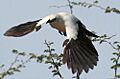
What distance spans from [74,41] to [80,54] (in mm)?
105

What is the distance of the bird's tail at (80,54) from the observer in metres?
4.41

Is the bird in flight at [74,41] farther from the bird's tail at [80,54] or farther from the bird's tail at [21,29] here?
the bird's tail at [21,29]

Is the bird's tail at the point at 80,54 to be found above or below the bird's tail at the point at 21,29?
below

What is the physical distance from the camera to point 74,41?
4582 mm

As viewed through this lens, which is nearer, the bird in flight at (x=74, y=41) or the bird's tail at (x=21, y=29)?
the bird in flight at (x=74, y=41)

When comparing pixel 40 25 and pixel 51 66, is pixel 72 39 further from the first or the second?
pixel 51 66

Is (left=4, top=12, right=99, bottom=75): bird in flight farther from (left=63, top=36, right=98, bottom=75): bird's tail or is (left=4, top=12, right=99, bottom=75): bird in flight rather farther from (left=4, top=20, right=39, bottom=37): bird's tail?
(left=4, top=20, right=39, bottom=37): bird's tail

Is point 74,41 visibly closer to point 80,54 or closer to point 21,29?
point 80,54

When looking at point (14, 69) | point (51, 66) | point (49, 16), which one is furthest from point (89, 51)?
point (14, 69)

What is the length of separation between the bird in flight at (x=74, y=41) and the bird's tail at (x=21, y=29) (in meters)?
0.22

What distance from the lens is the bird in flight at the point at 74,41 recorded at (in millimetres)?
4477

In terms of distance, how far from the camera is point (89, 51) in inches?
179

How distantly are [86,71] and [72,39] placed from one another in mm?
327

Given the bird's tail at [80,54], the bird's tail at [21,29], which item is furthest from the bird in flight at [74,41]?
the bird's tail at [21,29]
